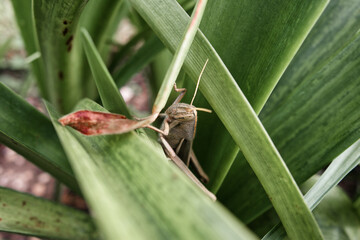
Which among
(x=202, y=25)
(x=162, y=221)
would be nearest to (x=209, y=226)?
(x=162, y=221)

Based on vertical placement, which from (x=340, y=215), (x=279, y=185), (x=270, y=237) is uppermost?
(x=279, y=185)

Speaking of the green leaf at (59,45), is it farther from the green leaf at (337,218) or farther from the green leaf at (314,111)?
the green leaf at (337,218)

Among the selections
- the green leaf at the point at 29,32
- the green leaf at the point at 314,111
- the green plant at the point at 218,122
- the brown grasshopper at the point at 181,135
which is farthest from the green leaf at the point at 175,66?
the green leaf at the point at 29,32

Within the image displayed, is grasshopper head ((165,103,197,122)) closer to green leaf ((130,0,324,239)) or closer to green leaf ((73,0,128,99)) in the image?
green leaf ((130,0,324,239))

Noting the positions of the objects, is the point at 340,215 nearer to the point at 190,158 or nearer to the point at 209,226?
the point at 190,158

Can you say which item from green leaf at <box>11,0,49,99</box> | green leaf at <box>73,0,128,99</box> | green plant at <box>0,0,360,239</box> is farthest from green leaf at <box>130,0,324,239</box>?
green leaf at <box>11,0,49,99</box>

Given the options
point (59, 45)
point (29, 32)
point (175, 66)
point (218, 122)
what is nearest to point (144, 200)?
point (175, 66)

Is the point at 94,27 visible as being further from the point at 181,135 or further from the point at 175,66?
the point at 175,66
